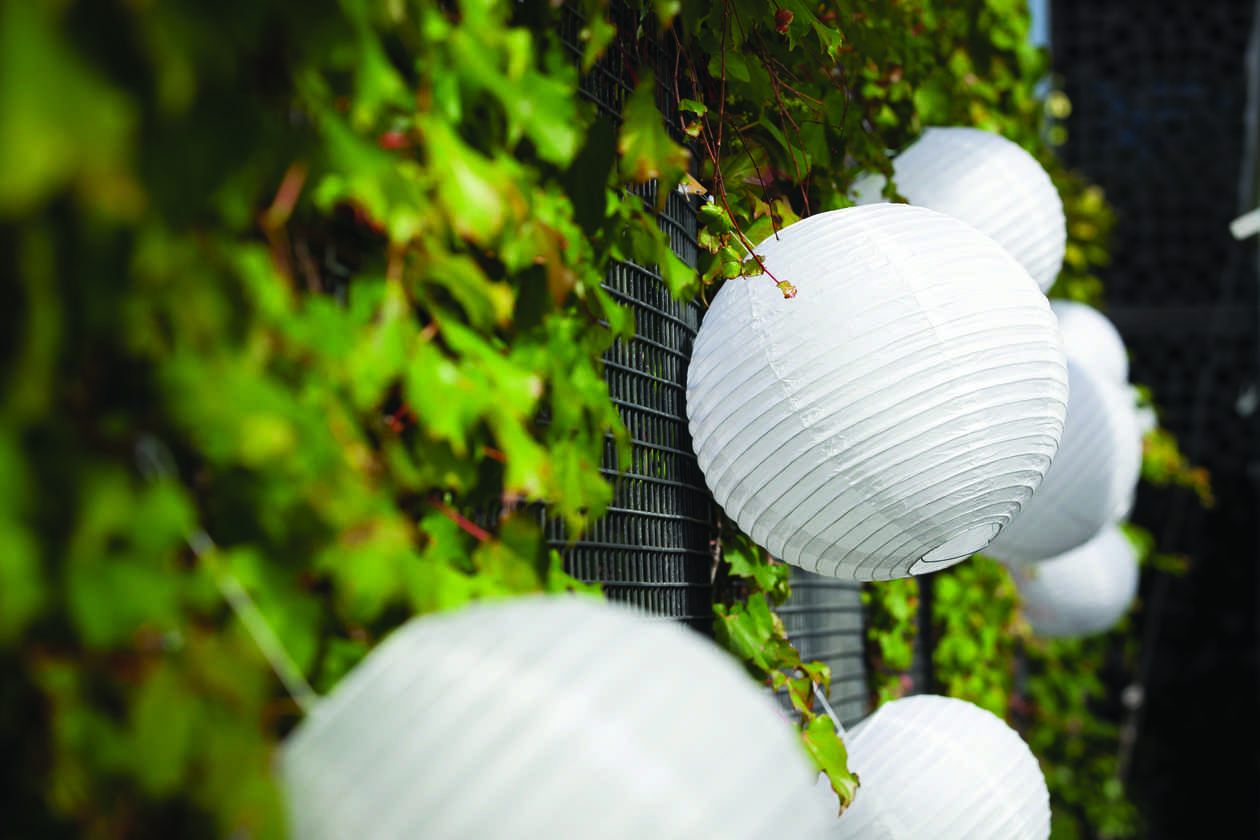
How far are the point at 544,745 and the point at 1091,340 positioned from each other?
109 inches

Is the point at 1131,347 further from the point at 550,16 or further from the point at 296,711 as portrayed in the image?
the point at 296,711

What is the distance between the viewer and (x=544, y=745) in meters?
0.61

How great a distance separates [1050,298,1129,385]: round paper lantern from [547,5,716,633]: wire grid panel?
1.69 metres

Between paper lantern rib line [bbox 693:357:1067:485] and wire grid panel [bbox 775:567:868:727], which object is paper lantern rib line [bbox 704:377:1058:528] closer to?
paper lantern rib line [bbox 693:357:1067:485]

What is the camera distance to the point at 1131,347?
5.16 meters

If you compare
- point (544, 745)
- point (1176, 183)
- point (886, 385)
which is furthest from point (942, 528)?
point (1176, 183)

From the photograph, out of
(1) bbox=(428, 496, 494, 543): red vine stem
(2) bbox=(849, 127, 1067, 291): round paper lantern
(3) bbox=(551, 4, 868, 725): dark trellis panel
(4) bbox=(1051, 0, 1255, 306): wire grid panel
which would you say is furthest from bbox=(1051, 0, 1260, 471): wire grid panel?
(1) bbox=(428, 496, 494, 543): red vine stem

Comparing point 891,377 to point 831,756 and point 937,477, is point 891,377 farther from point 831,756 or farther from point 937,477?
point 831,756

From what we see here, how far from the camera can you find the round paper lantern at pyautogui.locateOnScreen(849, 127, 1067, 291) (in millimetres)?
1943

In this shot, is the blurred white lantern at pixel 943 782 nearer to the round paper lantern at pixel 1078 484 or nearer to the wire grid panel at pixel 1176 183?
the round paper lantern at pixel 1078 484

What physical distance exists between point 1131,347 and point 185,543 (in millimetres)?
5140

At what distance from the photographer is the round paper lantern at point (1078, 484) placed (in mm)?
2105

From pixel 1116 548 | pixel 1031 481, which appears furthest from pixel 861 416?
pixel 1116 548

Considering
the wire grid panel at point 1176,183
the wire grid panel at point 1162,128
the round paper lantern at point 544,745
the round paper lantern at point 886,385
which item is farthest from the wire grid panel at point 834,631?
the wire grid panel at point 1162,128
